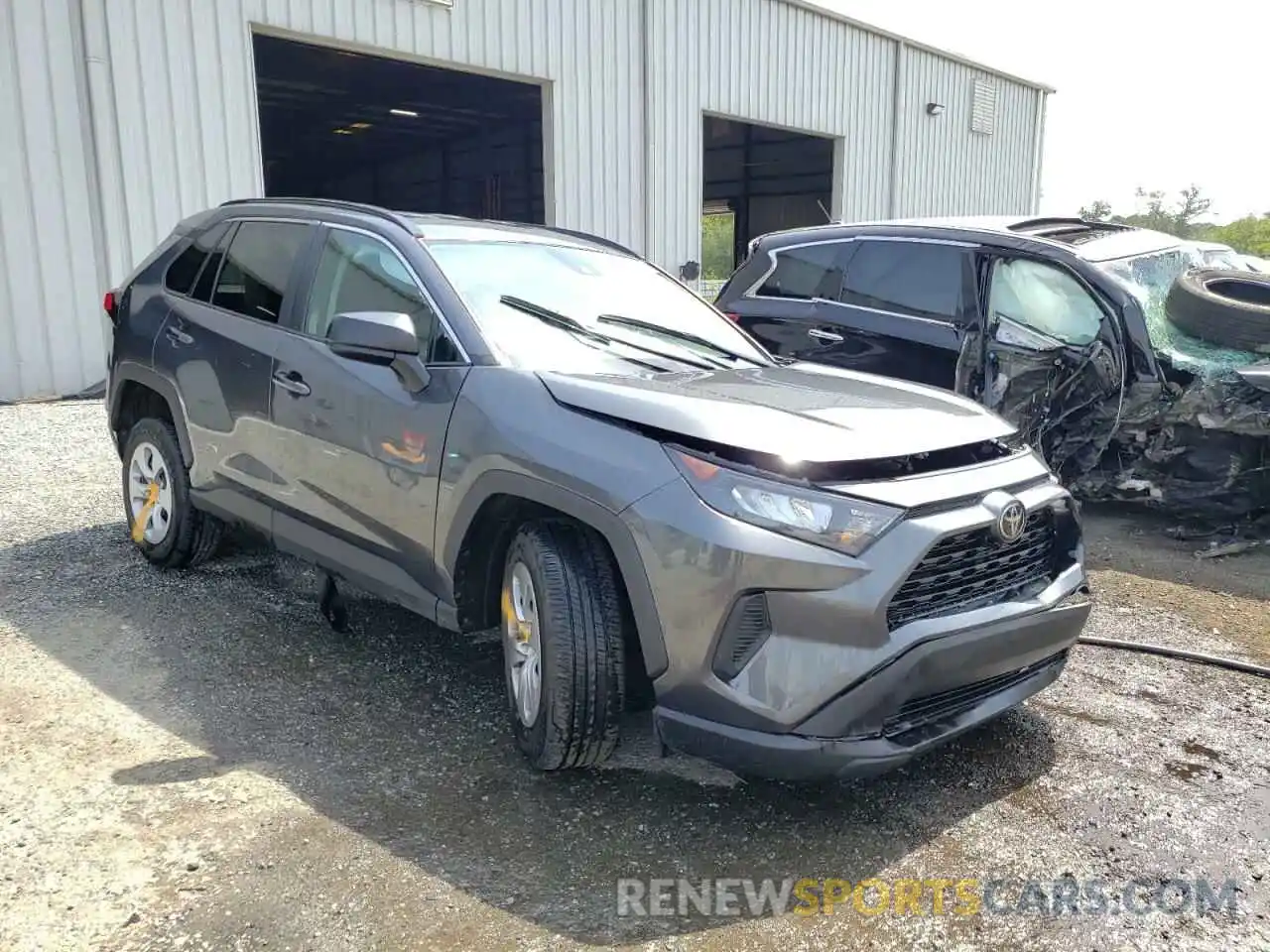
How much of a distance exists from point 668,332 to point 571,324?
0.48 metres

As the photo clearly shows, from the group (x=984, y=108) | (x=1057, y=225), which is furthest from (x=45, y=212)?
(x=984, y=108)

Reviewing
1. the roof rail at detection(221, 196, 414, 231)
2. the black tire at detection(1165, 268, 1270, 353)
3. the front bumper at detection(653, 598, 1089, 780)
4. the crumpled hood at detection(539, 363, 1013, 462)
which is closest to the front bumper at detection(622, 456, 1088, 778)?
the front bumper at detection(653, 598, 1089, 780)

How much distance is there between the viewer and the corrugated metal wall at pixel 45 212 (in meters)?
8.89

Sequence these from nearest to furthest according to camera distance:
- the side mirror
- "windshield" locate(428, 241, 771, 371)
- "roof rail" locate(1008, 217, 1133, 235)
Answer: the side mirror < "windshield" locate(428, 241, 771, 371) < "roof rail" locate(1008, 217, 1133, 235)

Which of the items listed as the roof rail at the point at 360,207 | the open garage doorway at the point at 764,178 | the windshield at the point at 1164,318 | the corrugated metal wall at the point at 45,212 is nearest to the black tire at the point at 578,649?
the roof rail at the point at 360,207

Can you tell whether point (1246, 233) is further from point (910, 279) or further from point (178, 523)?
point (178, 523)

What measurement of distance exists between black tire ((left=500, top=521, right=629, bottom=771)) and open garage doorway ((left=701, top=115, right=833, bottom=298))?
59.5 feet

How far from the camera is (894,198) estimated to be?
1864 centimetres

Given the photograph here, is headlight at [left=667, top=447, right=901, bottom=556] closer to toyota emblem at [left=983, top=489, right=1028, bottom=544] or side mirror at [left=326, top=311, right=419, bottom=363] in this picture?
toyota emblem at [left=983, top=489, right=1028, bottom=544]

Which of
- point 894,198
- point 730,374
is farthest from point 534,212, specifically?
point 730,374

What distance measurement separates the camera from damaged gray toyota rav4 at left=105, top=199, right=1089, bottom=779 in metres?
2.50

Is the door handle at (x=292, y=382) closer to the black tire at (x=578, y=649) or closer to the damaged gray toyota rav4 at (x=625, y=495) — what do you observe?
the damaged gray toyota rav4 at (x=625, y=495)

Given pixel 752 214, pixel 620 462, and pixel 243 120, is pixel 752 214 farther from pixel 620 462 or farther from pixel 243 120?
pixel 620 462

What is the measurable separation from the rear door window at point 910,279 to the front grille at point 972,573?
10.2ft
